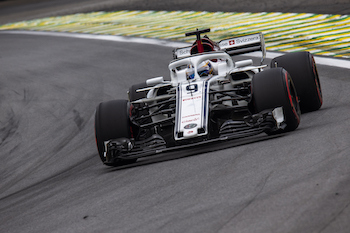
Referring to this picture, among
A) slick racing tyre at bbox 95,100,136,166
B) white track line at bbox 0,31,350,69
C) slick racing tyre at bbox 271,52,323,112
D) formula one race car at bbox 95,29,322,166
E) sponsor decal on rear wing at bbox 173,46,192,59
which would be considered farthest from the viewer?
white track line at bbox 0,31,350,69

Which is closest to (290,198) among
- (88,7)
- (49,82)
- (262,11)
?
(49,82)

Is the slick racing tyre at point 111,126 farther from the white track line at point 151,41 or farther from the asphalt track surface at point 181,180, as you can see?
the white track line at point 151,41

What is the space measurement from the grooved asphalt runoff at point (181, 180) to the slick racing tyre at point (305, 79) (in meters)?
0.21

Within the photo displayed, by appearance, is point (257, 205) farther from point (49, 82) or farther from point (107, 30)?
point (107, 30)

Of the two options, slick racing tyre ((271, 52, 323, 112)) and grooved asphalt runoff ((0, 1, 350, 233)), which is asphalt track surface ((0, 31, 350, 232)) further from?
slick racing tyre ((271, 52, 323, 112))

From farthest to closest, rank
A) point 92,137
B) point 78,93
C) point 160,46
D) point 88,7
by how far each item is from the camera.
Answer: point 88,7
point 160,46
point 78,93
point 92,137

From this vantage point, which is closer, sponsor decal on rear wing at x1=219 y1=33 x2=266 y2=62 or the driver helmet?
the driver helmet

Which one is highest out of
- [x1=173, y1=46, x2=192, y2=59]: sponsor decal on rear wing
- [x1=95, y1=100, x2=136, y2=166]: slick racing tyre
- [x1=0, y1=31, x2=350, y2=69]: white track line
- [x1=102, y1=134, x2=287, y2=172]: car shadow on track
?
[x1=173, y1=46, x2=192, y2=59]: sponsor decal on rear wing

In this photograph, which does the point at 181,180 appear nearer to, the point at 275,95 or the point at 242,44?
the point at 275,95

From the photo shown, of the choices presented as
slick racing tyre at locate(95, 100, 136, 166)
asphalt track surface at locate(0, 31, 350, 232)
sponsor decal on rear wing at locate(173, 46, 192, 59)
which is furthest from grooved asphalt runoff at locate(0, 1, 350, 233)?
sponsor decal on rear wing at locate(173, 46, 192, 59)

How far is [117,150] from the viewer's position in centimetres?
804

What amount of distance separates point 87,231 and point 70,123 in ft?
21.0

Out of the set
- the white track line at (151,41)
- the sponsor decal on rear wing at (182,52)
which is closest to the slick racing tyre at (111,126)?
the sponsor decal on rear wing at (182,52)

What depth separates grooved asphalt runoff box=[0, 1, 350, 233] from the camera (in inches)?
203
